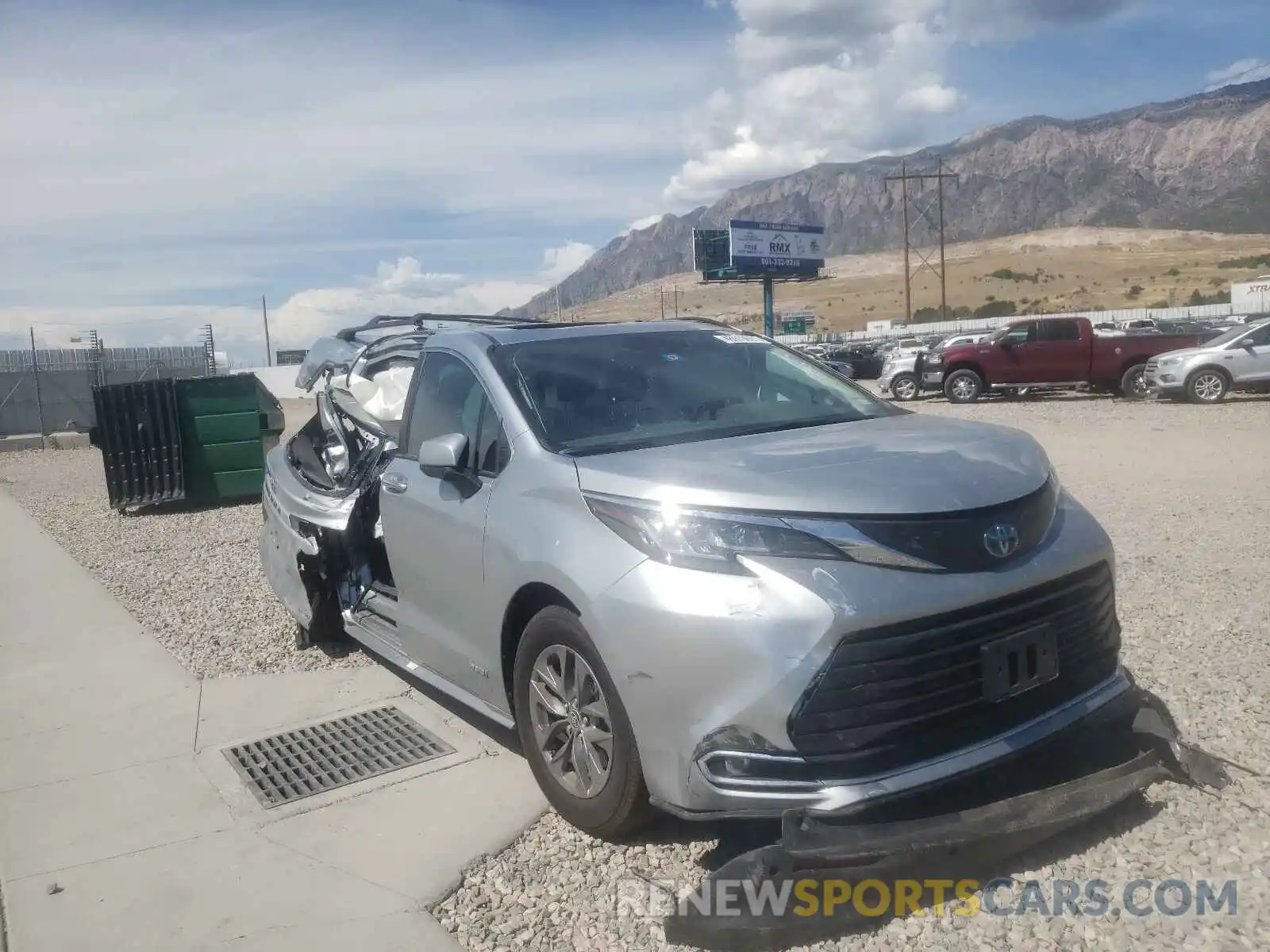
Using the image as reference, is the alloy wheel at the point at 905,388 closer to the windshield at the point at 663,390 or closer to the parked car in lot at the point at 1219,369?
the parked car in lot at the point at 1219,369

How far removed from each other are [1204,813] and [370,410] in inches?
212

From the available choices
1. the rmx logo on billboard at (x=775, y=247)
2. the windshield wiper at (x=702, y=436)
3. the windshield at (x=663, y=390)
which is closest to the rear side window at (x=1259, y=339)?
the windshield at (x=663, y=390)

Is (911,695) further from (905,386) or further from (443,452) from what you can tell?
(905,386)

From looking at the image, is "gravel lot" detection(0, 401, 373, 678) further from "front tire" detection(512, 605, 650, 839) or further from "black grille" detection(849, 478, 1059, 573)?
"black grille" detection(849, 478, 1059, 573)

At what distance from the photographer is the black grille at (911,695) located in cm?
301

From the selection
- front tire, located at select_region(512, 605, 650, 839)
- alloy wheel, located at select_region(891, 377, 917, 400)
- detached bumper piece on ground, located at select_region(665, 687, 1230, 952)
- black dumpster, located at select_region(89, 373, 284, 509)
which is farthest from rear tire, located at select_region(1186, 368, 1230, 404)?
front tire, located at select_region(512, 605, 650, 839)

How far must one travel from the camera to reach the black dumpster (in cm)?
1303

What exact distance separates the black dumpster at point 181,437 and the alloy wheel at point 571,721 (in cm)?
1046

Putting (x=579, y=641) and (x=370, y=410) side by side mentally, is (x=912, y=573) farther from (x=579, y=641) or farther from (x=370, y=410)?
(x=370, y=410)

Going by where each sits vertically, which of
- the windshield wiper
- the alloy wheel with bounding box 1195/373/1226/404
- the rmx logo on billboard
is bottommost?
the alloy wheel with bounding box 1195/373/1226/404

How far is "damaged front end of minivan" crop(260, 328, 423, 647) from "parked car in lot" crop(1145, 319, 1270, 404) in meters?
18.2

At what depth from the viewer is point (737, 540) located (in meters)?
3.19

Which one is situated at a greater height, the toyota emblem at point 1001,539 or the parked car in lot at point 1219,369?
the toyota emblem at point 1001,539

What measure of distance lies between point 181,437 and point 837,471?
38.1 feet
